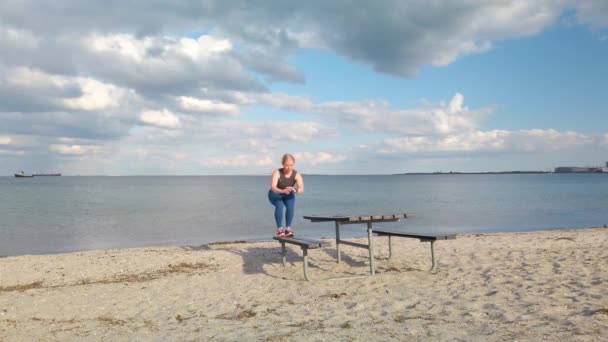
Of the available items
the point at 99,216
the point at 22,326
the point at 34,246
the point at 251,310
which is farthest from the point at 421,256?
the point at 99,216

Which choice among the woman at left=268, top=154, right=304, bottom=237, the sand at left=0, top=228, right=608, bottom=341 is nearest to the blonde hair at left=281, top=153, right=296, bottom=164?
the woman at left=268, top=154, right=304, bottom=237

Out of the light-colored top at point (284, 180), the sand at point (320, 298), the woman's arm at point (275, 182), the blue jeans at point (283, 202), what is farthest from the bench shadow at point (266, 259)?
the light-colored top at point (284, 180)

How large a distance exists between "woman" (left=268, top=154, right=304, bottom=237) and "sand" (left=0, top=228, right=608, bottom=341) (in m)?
0.90

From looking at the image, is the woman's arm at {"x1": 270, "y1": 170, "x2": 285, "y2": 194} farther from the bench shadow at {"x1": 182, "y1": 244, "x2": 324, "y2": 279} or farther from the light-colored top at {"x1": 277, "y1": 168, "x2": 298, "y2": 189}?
the bench shadow at {"x1": 182, "y1": 244, "x2": 324, "y2": 279}

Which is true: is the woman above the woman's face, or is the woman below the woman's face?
below

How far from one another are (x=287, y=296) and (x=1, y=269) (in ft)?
24.1

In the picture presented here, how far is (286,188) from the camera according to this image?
886 centimetres

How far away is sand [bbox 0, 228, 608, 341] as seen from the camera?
490 cm

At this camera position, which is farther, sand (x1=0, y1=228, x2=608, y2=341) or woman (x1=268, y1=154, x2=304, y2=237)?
woman (x1=268, y1=154, x2=304, y2=237)

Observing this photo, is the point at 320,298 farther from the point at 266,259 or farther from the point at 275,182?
the point at 266,259

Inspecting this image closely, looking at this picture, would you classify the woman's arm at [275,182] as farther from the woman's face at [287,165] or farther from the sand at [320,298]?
the sand at [320,298]

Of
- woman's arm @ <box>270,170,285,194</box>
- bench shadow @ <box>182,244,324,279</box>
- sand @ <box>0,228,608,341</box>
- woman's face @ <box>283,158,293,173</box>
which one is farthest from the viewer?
bench shadow @ <box>182,244,324,279</box>

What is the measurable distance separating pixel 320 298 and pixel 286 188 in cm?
282

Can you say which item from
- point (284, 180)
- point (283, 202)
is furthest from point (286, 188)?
point (283, 202)
